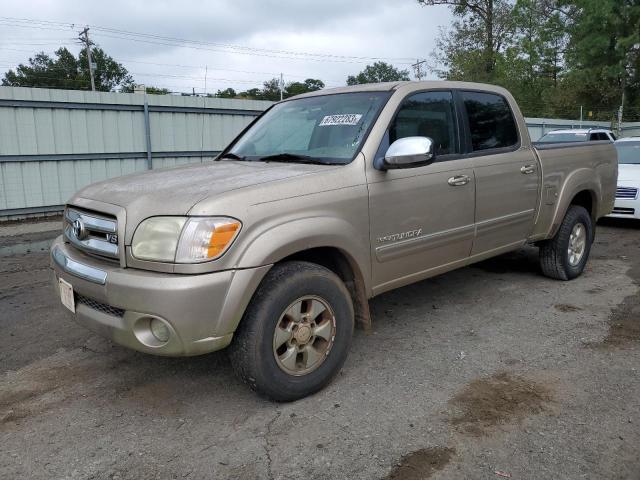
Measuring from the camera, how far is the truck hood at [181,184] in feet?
9.00

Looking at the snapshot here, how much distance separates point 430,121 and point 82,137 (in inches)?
325

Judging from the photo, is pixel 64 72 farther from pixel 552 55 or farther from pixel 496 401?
pixel 496 401

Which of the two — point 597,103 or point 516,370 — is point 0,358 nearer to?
point 516,370

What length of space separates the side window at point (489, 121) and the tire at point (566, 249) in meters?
1.15

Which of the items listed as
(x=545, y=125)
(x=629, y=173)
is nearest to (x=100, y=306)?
(x=629, y=173)

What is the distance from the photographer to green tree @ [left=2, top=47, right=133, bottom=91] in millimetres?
68562

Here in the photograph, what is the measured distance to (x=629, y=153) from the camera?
972 centimetres

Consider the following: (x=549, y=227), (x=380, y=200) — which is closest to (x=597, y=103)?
(x=549, y=227)

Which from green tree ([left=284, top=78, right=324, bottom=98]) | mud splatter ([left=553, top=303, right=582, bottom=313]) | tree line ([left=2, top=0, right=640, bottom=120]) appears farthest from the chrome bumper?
green tree ([left=284, top=78, right=324, bottom=98])

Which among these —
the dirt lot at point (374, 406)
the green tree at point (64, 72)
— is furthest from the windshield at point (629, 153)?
the green tree at point (64, 72)

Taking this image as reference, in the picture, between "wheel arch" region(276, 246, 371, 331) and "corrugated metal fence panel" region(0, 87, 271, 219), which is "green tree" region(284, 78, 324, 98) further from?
"wheel arch" region(276, 246, 371, 331)

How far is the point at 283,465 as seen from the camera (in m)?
2.49

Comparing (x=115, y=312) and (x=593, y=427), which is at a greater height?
(x=115, y=312)

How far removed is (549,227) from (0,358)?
4.65 m
